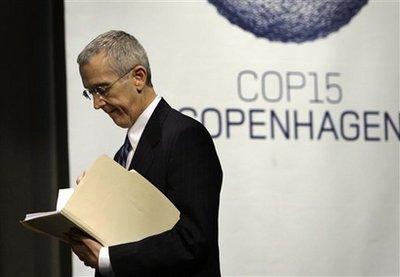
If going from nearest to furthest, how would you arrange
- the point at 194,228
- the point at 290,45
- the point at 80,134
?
the point at 194,228, the point at 80,134, the point at 290,45

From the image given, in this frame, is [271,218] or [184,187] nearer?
[184,187]

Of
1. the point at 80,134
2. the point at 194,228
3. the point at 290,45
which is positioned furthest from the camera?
the point at 290,45

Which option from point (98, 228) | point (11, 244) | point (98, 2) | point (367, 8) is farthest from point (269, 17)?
point (98, 228)

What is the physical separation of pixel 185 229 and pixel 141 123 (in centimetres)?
30

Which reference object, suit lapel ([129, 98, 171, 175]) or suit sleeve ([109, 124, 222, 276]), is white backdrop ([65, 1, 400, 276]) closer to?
suit lapel ([129, 98, 171, 175])

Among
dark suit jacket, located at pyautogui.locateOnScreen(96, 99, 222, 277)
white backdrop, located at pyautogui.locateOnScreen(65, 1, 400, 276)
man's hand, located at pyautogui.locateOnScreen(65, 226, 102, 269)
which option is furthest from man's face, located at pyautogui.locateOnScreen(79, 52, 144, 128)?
white backdrop, located at pyautogui.locateOnScreen(65, 1, 400, 276)

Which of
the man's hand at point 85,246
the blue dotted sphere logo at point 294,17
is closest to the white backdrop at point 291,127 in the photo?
the blue dotted sphere logo at point 294,17

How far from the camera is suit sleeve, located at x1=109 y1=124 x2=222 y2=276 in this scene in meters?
1.98

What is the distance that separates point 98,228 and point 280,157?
121cm

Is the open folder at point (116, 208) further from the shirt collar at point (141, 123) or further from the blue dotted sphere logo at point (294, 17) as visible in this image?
the blue dotted sphere logo at point (294, 17)

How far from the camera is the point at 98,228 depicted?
1980mm

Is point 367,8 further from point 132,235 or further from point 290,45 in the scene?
point 132,235

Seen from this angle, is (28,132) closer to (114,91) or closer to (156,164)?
(114,91)

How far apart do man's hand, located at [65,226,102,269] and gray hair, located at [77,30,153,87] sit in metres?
0.38
